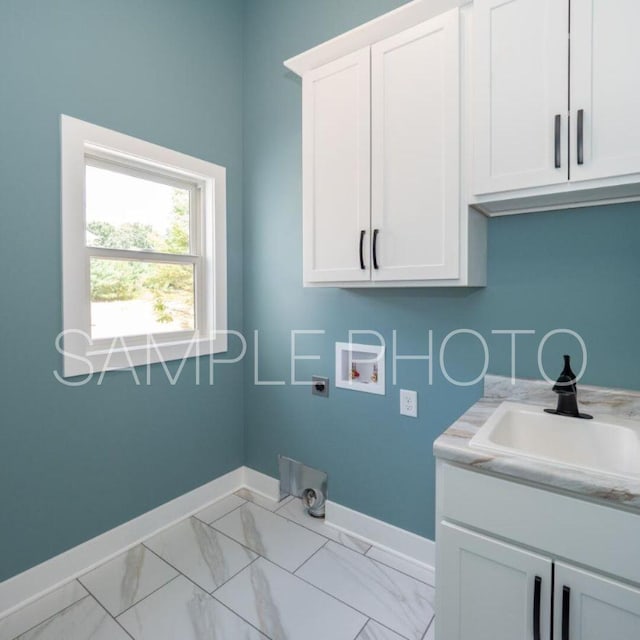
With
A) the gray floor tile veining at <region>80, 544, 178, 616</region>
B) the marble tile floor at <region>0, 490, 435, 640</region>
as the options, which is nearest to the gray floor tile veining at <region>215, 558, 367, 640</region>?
the marble tile floor at <region>0, 490, 435, 640</region>

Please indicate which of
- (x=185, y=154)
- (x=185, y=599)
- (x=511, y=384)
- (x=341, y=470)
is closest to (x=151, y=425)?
(x=185, y=599)

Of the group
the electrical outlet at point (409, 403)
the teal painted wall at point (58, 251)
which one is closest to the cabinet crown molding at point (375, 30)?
the teal painted wall at point (58, 251)

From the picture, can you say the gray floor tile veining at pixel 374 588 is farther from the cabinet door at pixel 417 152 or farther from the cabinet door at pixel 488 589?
the cabinet door at pixel 417 152

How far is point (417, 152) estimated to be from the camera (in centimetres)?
146

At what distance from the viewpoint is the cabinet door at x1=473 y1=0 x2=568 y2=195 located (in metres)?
1.16

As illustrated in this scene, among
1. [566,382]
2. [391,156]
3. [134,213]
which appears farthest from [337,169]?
[566,382]

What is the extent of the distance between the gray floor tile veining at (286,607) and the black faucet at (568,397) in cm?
108

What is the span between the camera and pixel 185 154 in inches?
82.5

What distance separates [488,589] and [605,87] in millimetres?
A: 1413

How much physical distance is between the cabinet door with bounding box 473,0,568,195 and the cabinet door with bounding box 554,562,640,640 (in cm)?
106

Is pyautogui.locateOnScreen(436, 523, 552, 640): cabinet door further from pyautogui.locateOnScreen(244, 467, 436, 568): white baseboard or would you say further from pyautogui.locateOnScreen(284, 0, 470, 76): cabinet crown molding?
pyautogui.locateOnScreen(284, 0, 470, 76): cabinet crown molding

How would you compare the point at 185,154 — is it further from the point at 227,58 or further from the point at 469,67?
the point at 469,67

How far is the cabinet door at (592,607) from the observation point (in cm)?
87

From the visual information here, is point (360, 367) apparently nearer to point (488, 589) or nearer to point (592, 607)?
point (488, 589)
